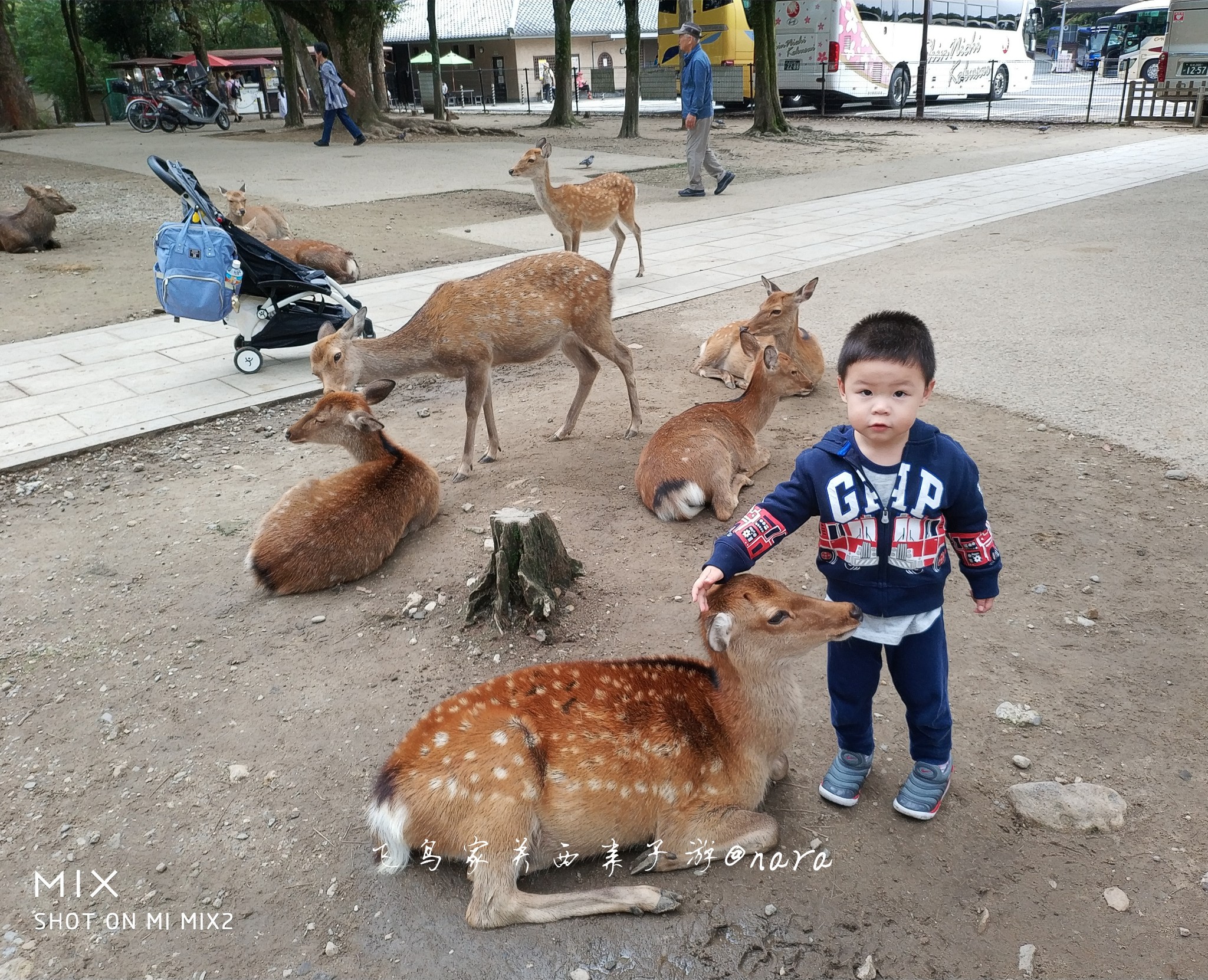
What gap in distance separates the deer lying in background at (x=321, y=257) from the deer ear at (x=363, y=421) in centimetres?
487

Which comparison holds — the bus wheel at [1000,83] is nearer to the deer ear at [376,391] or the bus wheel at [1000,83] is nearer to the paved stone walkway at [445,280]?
the paved stone walkway at [445,280]

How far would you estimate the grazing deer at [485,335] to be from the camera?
541cm

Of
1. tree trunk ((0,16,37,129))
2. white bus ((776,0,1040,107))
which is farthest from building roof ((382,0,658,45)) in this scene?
tree trunk ((0,16,37,129))

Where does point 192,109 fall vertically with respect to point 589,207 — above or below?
above

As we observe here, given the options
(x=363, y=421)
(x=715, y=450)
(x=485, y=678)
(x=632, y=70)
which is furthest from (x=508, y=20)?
(x=485, y=678)

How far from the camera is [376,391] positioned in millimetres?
5367

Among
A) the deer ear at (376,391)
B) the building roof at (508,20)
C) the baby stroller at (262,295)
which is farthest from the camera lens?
the building roof at (508,20)

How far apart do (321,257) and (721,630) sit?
25.6 feet

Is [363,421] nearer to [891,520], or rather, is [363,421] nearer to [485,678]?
[485,678]

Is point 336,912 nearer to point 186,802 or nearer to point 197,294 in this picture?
point 186,802

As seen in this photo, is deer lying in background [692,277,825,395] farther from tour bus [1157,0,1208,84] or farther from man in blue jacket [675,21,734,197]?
tour bus [1157,0,1208,84]

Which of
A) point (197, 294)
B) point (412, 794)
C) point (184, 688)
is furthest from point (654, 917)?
point (197, 294)

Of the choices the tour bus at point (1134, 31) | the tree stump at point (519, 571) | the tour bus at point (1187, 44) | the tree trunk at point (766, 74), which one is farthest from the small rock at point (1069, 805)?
the tour bus at point (1134, 31)

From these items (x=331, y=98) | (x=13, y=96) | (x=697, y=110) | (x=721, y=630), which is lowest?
(x=721, y=630)
